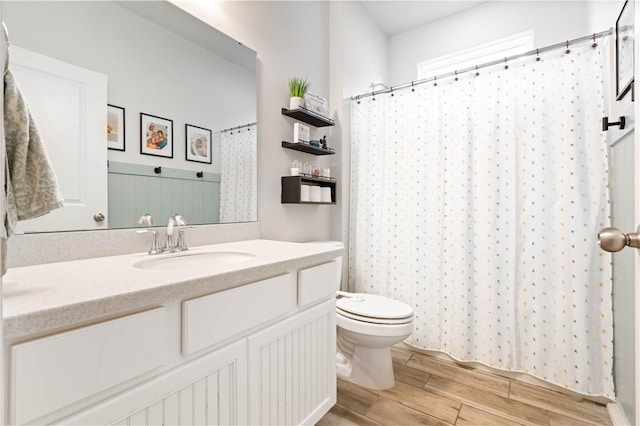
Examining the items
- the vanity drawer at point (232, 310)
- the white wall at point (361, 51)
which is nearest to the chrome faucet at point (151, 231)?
the vanity drawer at point (232, 310)

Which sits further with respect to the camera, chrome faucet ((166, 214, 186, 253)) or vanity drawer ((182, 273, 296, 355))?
chrome faucet ((166, 214, 186, 253))

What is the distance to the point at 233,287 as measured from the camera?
3.22ft

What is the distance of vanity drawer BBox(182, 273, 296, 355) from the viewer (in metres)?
0.86

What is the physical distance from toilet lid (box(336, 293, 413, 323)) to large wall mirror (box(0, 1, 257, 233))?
76 centimetres

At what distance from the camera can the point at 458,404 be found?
1.65 metres

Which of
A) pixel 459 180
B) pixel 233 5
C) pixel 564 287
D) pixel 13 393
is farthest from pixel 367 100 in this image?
pixel 13 393

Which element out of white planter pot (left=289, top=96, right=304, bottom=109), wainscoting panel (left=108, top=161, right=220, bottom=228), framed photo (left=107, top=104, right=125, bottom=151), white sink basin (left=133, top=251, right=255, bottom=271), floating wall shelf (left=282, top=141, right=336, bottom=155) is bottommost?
white sink basin (left=133, top=251, right=255, bottom=271)

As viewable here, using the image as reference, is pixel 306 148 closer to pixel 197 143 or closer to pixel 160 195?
pixel 197 143

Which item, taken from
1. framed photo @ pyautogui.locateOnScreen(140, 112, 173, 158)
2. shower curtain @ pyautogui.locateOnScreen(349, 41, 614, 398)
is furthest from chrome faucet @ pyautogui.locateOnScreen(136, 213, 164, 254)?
shower curtain @ pyautogui.locateOnScreen(349, 41, 614, 398)

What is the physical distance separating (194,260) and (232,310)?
446mm

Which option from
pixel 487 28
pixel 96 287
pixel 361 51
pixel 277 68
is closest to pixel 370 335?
pixel 96 287

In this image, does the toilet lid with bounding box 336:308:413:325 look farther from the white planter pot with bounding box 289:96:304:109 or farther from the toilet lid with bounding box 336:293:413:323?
the white planter pot with bounding box 289:96:304:109

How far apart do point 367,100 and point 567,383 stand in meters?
2.20

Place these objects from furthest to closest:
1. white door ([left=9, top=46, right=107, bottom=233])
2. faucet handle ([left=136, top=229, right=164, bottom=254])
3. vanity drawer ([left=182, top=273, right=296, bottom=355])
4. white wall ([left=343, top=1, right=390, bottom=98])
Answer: white wall ([left=343, top=1, right=390, bottom=98]), faucet handle ([left=136, top=229, right=164, bottom=254]), white door ([left=9, top=46, right=107, bottom=233]), vanity drawer ([left=182, top=273, right=296, bottom=355])
